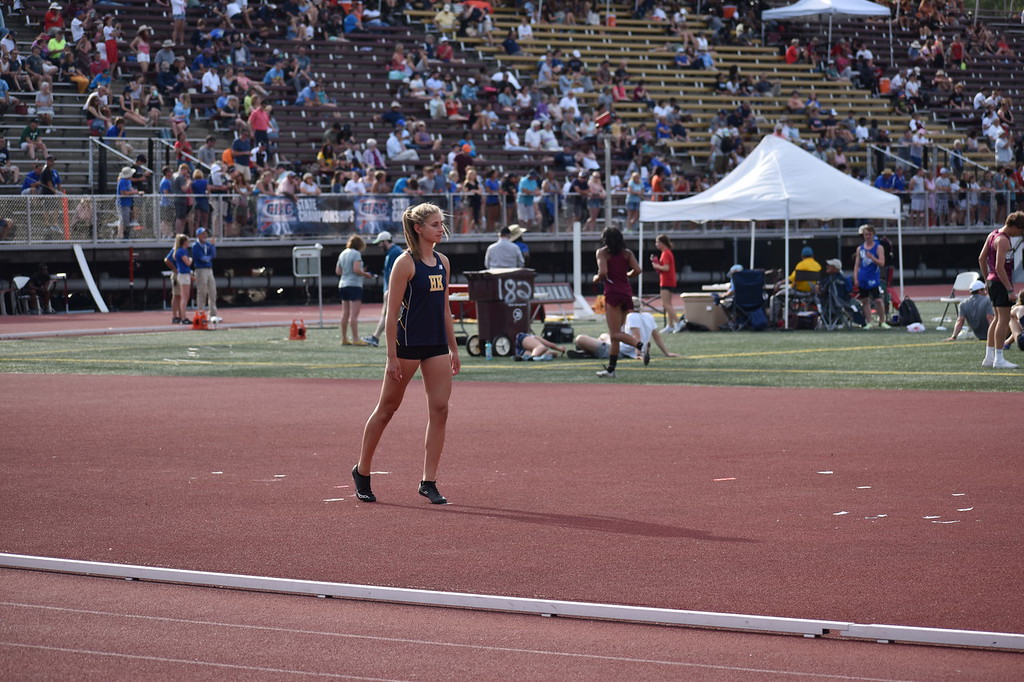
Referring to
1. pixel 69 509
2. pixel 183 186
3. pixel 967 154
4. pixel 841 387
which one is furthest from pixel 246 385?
pixel 967 154

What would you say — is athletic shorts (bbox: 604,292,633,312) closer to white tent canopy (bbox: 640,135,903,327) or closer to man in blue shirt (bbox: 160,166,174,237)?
white tent canopy (bbox: 640,135,903,327)

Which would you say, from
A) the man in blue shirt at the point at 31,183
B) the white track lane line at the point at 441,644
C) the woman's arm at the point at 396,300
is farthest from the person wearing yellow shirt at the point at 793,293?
the white track lane line at the point at 441,644

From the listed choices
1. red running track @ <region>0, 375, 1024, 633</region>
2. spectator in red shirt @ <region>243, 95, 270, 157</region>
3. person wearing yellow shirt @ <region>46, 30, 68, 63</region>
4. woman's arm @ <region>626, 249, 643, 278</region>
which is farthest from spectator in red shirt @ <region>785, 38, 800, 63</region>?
red running track @ <region>0, 375, 1024, 633</region>

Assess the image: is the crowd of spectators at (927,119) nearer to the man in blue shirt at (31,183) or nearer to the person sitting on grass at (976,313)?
the person sitting on grass at (976,313)

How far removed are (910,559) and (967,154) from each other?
137ft

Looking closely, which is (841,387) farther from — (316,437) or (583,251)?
(583,251)

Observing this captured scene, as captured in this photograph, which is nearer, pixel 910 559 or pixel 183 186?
pixel 910 559

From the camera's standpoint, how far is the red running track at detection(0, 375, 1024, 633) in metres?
7.08

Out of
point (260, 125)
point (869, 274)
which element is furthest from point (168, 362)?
point (260, 125)

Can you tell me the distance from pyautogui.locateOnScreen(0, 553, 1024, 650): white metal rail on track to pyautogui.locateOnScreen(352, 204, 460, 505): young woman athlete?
92.2 inches

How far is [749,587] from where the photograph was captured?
22.7ft

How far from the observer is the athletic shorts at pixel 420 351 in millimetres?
9250

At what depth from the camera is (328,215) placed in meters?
33.5

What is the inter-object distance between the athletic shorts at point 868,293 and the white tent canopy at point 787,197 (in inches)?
51.2
